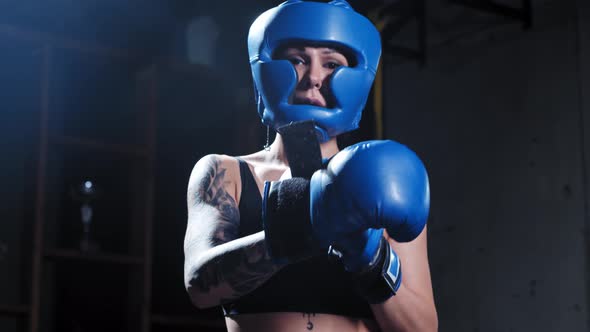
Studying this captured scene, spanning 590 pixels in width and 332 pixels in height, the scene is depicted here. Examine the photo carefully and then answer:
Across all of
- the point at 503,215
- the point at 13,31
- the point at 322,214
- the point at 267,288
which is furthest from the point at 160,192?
the point at 322,214

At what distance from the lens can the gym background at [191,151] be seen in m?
3.52

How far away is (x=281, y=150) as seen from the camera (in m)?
1.54

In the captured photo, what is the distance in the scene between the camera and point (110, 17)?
367cm

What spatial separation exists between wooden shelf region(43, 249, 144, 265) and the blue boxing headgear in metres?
2.17

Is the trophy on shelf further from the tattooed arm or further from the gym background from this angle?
the tattooed arm

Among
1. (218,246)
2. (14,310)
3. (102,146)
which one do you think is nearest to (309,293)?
(218,246)

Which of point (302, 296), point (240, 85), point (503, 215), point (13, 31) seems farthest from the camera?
point (503, 215)

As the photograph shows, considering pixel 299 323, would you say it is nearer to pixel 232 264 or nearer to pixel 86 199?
pixel 232 264

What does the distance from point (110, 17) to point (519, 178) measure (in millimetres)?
2221

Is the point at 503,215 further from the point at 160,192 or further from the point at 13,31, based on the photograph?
the point at 13,31

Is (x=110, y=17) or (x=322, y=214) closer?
(x=322, y=214)

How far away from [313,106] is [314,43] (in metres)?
0.13

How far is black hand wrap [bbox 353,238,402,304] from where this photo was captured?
1166 millimetres

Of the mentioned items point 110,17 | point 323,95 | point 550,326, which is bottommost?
point 550,326
